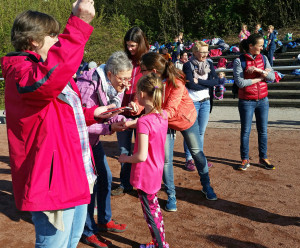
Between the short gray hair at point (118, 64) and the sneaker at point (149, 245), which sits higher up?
the short gray hair at point (118, 64)

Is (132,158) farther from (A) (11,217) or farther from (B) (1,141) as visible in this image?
(B) (1,141)

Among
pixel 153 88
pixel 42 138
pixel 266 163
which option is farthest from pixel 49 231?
pixel 266 163

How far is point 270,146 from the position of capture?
260 inches

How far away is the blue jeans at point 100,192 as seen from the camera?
11.0 feet

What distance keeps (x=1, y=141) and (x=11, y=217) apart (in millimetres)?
4518

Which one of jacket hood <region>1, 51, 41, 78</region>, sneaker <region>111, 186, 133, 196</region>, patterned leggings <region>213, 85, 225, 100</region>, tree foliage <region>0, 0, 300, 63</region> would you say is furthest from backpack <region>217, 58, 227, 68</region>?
jacket hood <region>1, 51, 41, 78</region>

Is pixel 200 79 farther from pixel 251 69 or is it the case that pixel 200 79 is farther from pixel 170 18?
pixel 170 18

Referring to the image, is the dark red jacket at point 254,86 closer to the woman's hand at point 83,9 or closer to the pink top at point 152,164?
the pink top at point 152,164

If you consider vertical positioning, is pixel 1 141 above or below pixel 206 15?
below

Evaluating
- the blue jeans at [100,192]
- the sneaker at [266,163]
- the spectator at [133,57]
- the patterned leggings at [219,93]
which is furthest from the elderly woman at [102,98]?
the patterned leggings at [219,93]

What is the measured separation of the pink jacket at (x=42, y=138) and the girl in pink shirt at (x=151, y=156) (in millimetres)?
1040

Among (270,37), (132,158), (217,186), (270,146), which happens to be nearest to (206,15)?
(270,37)

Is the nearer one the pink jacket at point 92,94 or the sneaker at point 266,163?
the pink jacket at point 92,94

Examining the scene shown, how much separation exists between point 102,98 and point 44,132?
1566 mm
